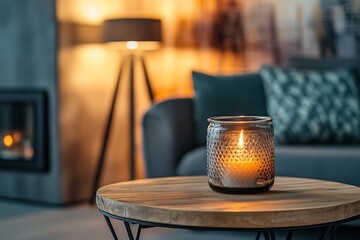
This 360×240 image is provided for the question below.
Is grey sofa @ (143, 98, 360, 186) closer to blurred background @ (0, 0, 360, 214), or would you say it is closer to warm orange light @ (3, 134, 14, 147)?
blurred background @ (0, 0, 360, 214)

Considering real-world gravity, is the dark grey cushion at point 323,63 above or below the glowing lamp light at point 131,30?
below

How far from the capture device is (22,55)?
4148 millimetres

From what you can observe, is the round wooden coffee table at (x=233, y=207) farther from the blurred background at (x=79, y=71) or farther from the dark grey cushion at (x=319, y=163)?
the blurred background at (x=79, y=71)

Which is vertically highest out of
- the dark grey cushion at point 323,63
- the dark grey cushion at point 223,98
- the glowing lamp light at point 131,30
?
the glowing lamp light at point 131,30

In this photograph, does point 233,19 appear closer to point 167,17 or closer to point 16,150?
point 167,17

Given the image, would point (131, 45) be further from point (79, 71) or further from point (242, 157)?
point (242, 157)

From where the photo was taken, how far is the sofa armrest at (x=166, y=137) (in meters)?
3.25

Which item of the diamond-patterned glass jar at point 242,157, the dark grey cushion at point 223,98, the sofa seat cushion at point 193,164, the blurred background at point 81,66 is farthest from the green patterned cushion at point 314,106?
the diamond-patterned glass jar at point 242,157

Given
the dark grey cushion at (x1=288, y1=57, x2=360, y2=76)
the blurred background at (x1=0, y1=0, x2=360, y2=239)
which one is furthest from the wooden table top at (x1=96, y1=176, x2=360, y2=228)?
the blurred background at (x1=0, y1=0, x2=360, y2=239)

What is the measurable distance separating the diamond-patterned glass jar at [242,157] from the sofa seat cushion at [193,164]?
52.4 inches

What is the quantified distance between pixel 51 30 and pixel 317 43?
5.38ft

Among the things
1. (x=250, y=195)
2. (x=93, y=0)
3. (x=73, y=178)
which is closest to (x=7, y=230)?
(x=73, y=178)

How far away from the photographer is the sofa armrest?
10.7ft

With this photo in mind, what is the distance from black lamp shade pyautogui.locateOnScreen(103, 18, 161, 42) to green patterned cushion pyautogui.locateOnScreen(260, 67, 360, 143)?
87 centimetres
